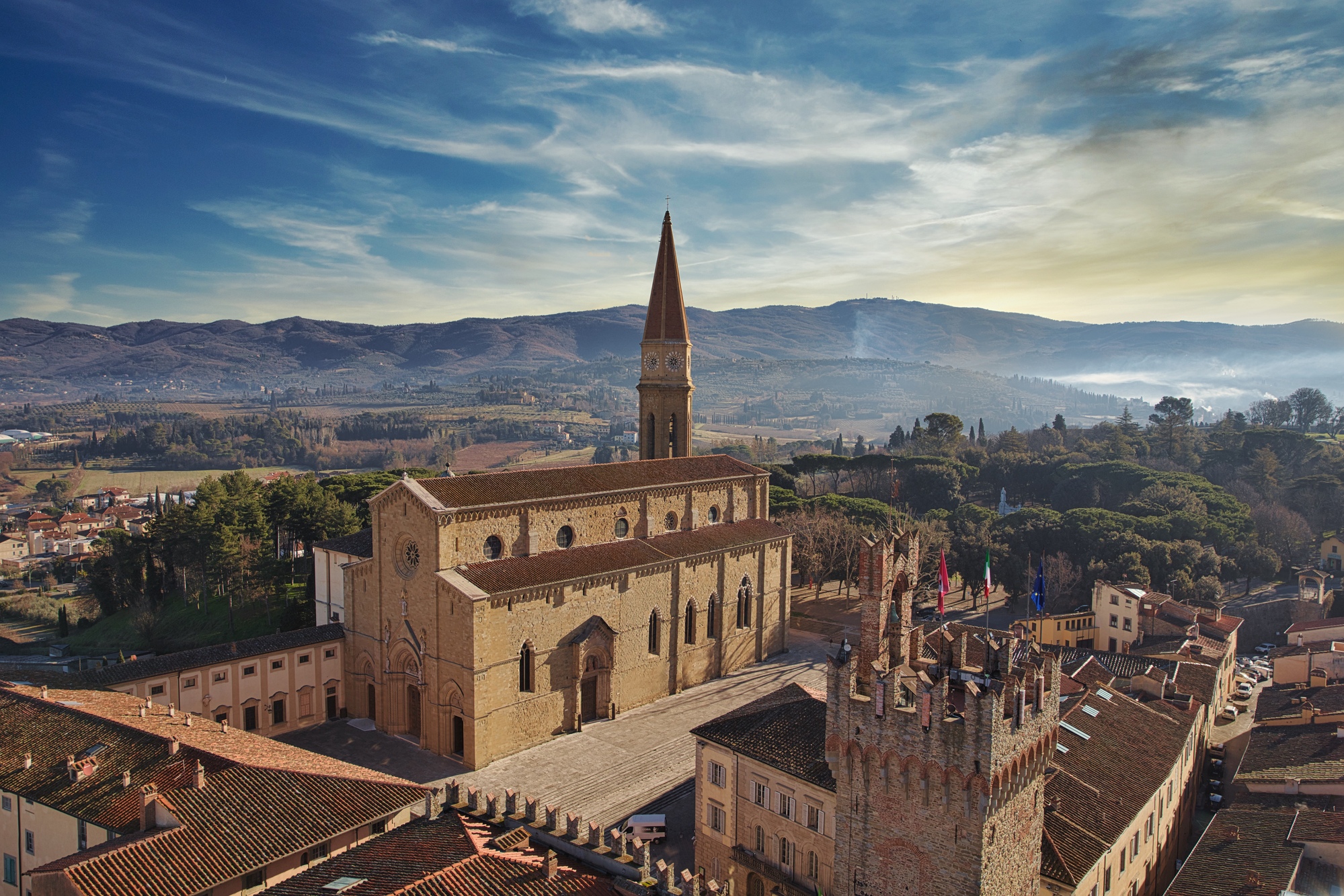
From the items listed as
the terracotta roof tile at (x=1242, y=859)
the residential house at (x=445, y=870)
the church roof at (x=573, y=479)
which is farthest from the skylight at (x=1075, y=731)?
the church roof at (x=573, y=479)

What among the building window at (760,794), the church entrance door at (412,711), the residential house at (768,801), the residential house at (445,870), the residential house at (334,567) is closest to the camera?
the residential house at (445,870)

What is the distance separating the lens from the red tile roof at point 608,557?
28391 millimetres

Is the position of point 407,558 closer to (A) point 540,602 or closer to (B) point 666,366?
(A) point 540,602

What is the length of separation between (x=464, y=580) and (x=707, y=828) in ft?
39.1

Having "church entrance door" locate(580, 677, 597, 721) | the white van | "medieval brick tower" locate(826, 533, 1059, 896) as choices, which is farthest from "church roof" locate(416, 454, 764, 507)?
"medieval brick tower" locate(826, 533, 1059, 896)

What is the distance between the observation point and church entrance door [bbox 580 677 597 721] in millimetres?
31312

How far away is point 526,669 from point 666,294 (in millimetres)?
22610

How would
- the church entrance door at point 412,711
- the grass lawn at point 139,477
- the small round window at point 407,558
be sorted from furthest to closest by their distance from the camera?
the grass lawn at point 139,477, the church entrance door at point 412,711, the small round window at point 407,558

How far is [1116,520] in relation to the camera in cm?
5684

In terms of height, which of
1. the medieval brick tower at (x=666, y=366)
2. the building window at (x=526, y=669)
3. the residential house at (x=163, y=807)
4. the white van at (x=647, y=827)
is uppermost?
the medieval brick tower at (x=666, y=366)

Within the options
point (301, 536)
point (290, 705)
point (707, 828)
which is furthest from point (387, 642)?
point (301, 536)

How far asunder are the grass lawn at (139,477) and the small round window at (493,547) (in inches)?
4385

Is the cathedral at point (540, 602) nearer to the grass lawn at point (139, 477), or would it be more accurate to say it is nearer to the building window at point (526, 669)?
the building window at point (526, 669)

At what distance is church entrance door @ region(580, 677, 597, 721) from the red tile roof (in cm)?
462
